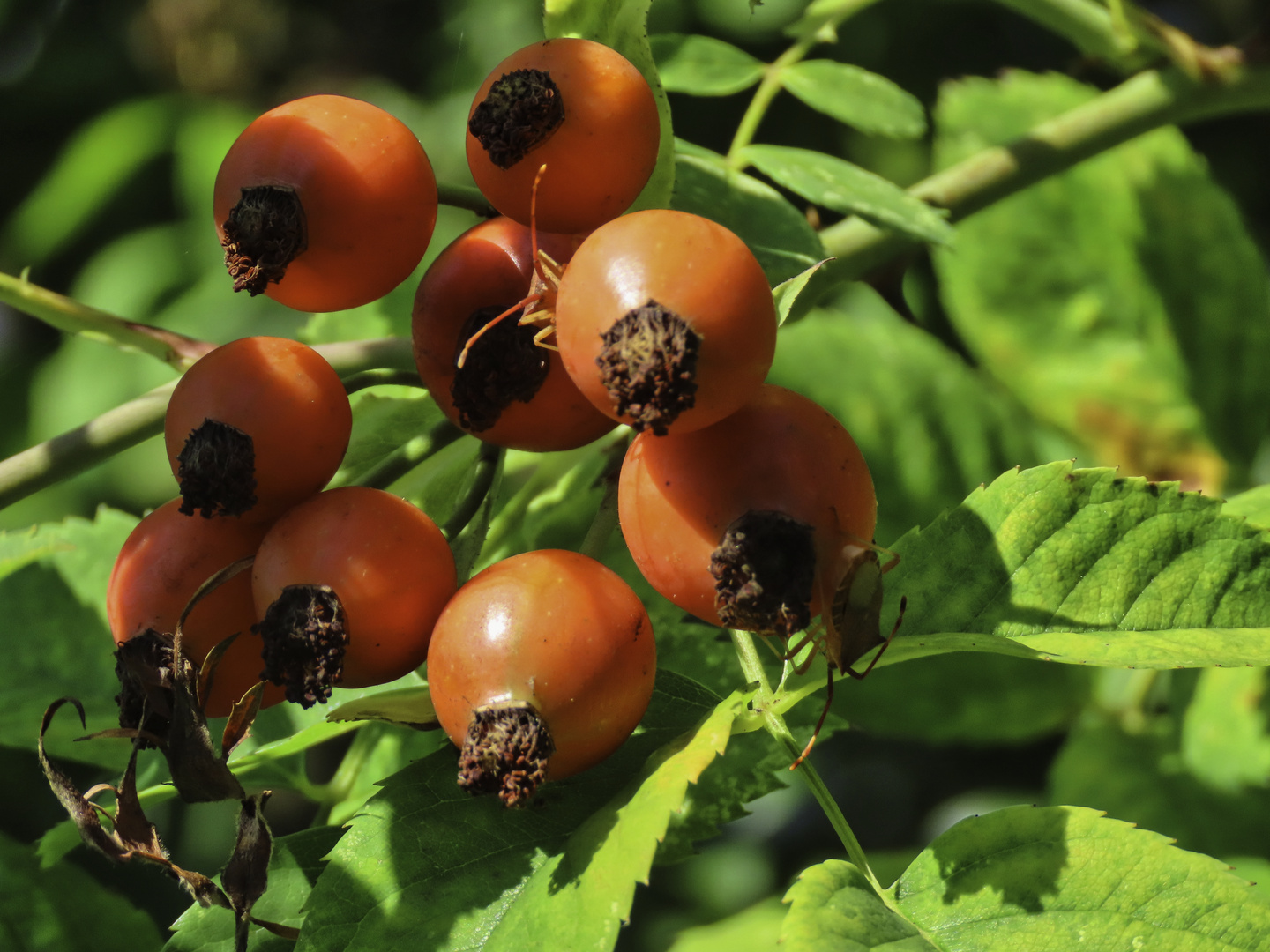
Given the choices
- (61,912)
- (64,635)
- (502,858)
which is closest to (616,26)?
(502,858)

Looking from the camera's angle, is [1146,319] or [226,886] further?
[1146,319]

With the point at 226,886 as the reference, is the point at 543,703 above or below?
above

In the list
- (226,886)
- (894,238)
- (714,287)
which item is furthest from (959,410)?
(226,886)

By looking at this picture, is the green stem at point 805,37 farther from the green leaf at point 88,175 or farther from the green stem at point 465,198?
the green leaf at point 88,175

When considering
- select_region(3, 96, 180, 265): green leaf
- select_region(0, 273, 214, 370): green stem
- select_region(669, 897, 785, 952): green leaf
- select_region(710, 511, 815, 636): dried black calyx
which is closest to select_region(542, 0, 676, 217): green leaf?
select_region(710, 511, 815, 636): dried black calyx

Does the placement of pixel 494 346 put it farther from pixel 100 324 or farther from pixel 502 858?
pixel 100 324

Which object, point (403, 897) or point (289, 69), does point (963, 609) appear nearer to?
point (403, 897)
